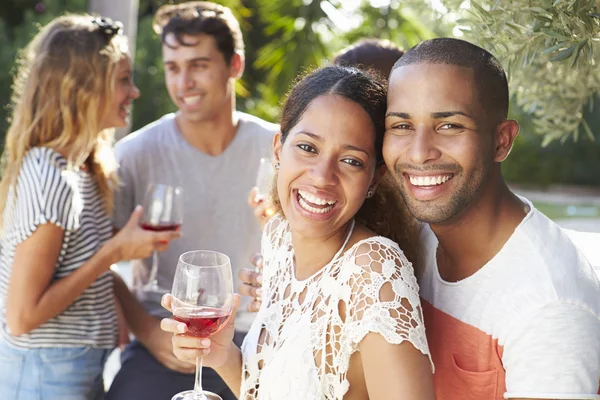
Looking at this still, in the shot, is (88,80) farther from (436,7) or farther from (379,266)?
(379,266)

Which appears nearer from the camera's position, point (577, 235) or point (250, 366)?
point (250, 366)

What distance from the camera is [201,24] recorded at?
145 inches

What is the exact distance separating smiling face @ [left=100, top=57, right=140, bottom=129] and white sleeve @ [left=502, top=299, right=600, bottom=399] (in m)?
2.12

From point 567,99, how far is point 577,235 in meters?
0.60

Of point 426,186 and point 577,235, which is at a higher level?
point 426,186

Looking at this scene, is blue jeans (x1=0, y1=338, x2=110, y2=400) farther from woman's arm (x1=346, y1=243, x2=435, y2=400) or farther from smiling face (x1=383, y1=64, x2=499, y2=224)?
smiling face (x1=383, y1=64, x2=499, y2=224)

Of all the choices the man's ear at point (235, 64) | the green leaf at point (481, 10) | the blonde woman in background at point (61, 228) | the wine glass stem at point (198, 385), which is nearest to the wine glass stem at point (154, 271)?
the blonde woman in background at point (61, 228)

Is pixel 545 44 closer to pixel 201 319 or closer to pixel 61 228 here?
pixel 201 319

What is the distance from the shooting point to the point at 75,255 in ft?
9.41

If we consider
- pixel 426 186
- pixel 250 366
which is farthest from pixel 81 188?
pixel 426 186

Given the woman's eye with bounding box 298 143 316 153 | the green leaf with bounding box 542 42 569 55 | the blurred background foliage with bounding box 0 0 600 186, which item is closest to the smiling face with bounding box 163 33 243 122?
the blurred background foliage with bounding box 0 0 600 186

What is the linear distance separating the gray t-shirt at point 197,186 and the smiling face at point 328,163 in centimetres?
151

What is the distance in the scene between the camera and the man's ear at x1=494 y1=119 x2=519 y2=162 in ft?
6.64

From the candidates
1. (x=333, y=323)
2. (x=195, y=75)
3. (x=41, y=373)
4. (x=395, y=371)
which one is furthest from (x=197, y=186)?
(x=395, y=371)
